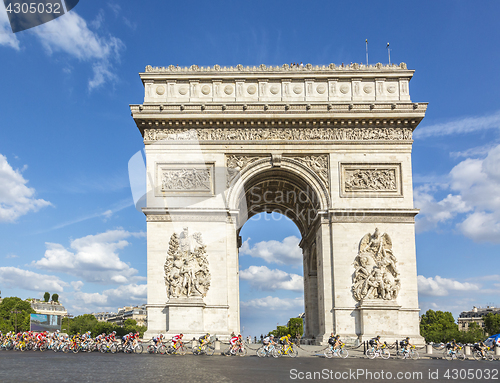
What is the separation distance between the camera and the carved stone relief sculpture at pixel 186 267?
25.1 metres

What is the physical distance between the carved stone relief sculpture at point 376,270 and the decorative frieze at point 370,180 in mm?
2107

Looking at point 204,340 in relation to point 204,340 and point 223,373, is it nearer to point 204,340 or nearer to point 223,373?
point 204,340

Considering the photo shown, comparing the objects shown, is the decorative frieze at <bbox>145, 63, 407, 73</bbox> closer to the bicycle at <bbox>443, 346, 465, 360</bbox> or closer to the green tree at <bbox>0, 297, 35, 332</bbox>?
the bicycle at <bbox>443, 346, 465, 360</bbox>

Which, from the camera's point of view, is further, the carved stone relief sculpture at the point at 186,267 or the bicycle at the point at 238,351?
the carved stone relief sculpture at the point at 186,267

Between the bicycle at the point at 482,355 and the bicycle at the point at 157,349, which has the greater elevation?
the bicycle at the point at 157,349

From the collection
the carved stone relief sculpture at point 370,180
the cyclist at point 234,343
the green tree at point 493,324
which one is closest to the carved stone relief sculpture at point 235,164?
the carved stone relief sculpture at point 370,180

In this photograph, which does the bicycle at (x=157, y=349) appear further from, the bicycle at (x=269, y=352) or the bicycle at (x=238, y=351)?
the bicycle at (x=269, y=352)

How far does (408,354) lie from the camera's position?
21.2 m

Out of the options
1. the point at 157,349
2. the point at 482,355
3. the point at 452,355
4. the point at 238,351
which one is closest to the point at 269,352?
the point at 238,351

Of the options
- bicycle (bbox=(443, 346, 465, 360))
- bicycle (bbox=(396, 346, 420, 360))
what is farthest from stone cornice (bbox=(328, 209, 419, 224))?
bicycle (bbox=(396, 346, 420, 360))

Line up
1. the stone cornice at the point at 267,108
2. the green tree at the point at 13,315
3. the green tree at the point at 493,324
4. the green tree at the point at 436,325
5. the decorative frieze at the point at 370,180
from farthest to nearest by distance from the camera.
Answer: the green tree at the point at 13,315
the green tree at the point at 493,324
the green tree at the point at 436,325
the stone cornice at the point at 267,108
the decorative frieze at the point at 370,180

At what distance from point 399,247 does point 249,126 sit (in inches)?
382

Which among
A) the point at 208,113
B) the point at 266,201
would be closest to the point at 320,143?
the point at 208,113

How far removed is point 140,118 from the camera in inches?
1049
